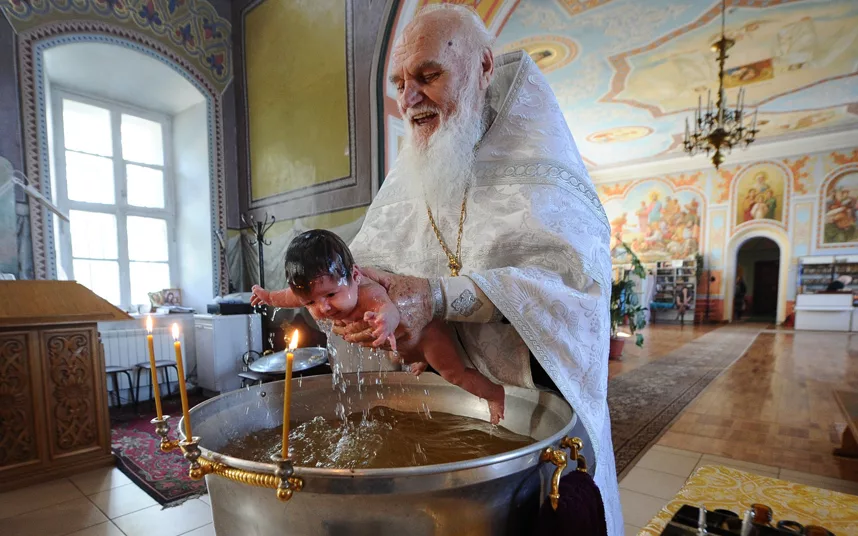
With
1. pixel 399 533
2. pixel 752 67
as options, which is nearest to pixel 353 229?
pixel 399 533

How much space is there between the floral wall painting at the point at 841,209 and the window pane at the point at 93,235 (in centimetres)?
1524

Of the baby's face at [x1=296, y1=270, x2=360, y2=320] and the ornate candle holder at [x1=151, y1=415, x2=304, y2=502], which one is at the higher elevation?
the baby's face at [x1=296, y1=270, x2=360, y2=320]

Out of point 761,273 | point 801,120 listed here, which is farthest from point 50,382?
point 761,273

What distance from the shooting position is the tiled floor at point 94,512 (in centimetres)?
225

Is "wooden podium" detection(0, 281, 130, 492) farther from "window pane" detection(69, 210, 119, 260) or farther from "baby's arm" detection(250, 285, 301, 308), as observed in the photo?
"baby's arm" detection(250, 285, 301, 308)

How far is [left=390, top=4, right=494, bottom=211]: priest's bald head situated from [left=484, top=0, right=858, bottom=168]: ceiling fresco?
345 centimetres

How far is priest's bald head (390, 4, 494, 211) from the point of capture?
0.99 meters

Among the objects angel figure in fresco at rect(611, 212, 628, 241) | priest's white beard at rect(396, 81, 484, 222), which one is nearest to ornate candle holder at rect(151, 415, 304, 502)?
priest's white beard at rect(396, 81, 484, 222)

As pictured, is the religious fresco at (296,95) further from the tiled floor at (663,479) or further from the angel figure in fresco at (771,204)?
the angel figure in fresco at (771,204)

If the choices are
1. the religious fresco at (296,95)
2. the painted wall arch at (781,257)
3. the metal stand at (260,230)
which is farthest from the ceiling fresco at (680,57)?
the metal stand at (260,230)

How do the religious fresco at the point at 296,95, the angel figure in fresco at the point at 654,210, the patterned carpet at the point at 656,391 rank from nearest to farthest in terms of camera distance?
the patterned carpet at the point at 656,391
the religious fresco at the point at 296,95
the angel figure in fresco at the point at 654,210

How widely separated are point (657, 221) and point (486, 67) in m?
14.3

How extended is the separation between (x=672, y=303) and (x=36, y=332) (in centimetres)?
1417

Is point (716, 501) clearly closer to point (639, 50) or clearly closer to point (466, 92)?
point (466, 92)
